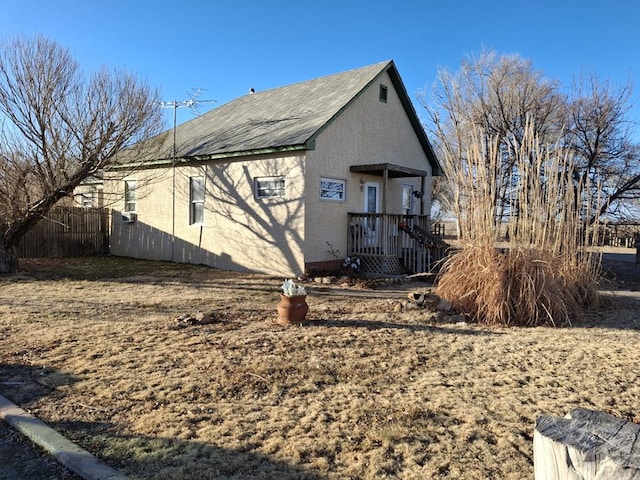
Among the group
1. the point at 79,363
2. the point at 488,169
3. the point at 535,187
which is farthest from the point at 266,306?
the point at 535,187

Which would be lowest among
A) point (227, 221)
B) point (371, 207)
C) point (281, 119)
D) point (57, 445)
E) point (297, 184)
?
point (57, 445)

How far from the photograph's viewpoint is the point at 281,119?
1275 centimetres

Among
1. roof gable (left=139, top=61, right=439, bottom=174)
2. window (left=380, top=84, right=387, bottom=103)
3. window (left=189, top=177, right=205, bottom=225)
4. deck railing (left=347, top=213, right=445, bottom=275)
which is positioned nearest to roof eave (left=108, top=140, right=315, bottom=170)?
roof gable (left=139, top=61, right=439, bottom=174)

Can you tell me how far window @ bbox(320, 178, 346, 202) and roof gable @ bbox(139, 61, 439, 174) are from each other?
132 centimetres

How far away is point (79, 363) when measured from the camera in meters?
4.53

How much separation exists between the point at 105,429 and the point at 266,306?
14.8ft

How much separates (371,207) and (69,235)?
1007 cm

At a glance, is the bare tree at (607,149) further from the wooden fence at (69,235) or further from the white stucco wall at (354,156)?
the wooden fence at (69,235)

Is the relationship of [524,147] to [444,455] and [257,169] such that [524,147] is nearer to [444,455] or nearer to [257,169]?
[444,455]

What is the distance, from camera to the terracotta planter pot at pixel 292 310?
601 centimetres

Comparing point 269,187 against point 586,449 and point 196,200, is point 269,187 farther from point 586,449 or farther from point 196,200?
point 586,449

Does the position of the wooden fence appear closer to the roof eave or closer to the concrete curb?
the roof eave

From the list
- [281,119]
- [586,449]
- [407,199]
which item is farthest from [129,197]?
[586,449]

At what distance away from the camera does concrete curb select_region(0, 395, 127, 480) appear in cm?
266
